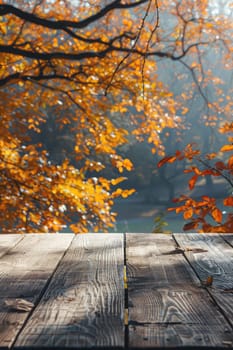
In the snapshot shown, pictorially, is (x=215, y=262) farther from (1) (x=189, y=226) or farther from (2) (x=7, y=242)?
(1) (x=189, y=226)

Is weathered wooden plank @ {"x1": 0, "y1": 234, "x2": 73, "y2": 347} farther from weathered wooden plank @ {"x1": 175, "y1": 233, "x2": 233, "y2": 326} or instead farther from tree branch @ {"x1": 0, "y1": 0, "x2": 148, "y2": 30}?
tree branch @ {"x1": 0, "y1": 0, "x2": 148, "y2": 30}

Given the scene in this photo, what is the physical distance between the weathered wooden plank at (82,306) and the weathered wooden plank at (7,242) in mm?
365

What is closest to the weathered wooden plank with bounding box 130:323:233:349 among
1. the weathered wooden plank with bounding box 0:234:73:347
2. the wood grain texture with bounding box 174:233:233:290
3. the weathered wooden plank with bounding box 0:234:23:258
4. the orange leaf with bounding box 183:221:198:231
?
the weathered wooden plank with bounding box 0:234:73:347

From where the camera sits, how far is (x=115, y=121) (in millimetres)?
21016

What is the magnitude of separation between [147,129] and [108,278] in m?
6.12

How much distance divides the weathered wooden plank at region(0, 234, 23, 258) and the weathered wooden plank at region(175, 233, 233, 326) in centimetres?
89

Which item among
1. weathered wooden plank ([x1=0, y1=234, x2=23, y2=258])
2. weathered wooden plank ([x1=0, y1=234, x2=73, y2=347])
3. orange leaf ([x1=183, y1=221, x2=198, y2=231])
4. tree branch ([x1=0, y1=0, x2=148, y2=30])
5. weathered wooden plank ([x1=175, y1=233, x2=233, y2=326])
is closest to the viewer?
weathered wooden plank ([x1=0, y1=234, x2=73, y2=347])

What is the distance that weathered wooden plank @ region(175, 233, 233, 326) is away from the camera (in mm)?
1776

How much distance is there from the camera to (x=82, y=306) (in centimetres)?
168

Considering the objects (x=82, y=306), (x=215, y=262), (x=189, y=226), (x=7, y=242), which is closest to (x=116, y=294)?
(x=82, y=306)

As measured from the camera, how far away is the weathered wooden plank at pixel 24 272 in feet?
4.99

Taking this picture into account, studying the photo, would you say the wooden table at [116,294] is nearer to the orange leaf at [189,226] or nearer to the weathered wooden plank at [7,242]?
the weathered wooden plank at [7,242]

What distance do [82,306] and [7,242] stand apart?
140 cm

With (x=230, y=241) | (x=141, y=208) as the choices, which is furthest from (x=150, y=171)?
(x=230, y=241)
